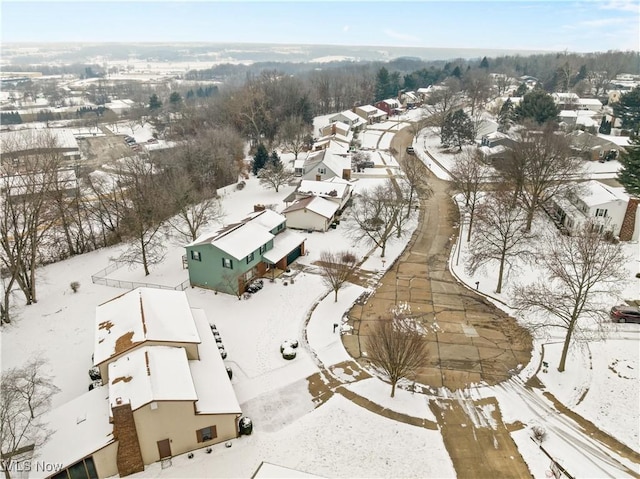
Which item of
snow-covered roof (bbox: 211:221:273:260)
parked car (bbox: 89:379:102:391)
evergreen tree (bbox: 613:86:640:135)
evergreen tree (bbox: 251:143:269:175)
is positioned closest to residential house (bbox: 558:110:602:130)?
evergreen tree (bbox: 613:86:640:135)

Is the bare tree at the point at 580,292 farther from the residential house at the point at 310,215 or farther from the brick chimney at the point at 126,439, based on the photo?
the brick chimney at the point at 126,439

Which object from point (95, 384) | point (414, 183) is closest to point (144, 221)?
point (95, 384)

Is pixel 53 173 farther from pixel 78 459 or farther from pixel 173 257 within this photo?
pixel 78 459

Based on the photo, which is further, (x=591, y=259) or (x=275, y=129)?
(x=275, y=129)

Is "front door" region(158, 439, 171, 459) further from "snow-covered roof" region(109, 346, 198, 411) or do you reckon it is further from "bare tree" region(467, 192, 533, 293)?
"bare tree" region(467, 192, 533, 293)

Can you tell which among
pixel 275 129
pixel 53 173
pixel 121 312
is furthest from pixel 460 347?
pixel 275 129

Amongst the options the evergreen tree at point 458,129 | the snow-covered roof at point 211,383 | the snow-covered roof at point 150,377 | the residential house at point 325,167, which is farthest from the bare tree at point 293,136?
the snow-covered roof at point 150,377
